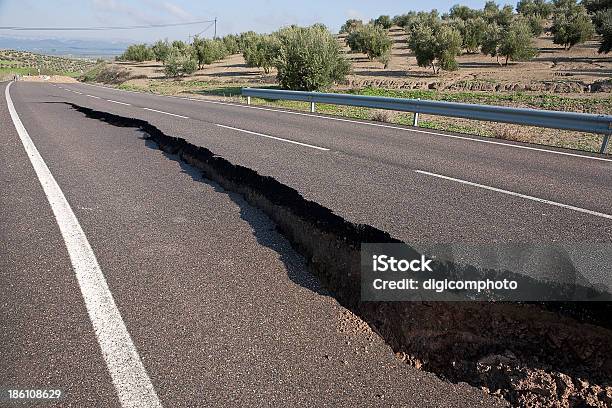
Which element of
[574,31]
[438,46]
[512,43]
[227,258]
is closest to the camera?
[227,258]

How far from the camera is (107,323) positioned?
2799mm

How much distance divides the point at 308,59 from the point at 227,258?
20935mm

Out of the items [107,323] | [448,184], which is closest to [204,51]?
[448,184]

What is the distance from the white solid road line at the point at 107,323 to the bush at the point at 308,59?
1991 cm

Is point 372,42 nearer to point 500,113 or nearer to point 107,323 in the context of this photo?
point 500,113

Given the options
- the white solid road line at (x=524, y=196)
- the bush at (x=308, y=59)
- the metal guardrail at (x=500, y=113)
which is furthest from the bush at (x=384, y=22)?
the white solid road line at (x=524, y=196)

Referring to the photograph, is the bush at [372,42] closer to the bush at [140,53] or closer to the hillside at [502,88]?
the hillside at [502,88]

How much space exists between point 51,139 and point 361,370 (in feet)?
32.0

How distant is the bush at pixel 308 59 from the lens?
23312mm

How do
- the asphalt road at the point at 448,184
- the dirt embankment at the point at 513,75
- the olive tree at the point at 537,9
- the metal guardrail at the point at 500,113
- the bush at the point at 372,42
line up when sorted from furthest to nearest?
the olive tree at the point at 537,9 → the bush at the point at 372,42 → the dirt embankment at the point at 513,75 → the metal guardrail at the point at 500,113 → the asphalt road at the point at 448,184

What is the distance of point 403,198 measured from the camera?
5.21 metres

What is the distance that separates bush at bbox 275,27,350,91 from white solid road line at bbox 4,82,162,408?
19905mm

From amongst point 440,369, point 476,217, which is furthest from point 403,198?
point 440,369

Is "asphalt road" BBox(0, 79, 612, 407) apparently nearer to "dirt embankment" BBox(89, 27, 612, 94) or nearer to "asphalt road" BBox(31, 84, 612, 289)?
"asphalt road" BBox(31, 84, 612, 289)
